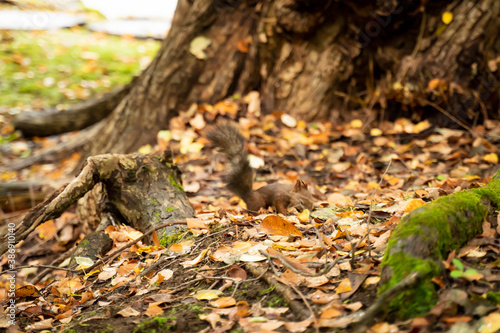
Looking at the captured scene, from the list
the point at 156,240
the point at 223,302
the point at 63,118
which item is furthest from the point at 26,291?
the point at 63,118

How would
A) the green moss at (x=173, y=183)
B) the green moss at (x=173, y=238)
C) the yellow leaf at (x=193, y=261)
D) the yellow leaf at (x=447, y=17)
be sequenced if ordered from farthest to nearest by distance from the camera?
the yellow leaf at (x=447, y=17) < the green moss at (x=173, y=183) < the green moss at (x=173, y=238) < the yellow leaf at (x=193, y=261)

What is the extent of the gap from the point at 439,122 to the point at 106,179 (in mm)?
3798

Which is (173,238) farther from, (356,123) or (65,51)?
(65,51)

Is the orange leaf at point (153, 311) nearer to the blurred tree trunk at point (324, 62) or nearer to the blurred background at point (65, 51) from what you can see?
the blurred tree trunk at point (324, 62)

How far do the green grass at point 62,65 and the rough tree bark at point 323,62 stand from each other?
13.4 ft

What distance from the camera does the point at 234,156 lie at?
3711 millimetres

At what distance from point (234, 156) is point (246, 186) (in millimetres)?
312

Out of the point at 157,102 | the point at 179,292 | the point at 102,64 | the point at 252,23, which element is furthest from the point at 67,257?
the point at 102,64

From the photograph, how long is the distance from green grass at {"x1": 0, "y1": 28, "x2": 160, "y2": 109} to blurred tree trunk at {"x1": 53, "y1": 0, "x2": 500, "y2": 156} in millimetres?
4053

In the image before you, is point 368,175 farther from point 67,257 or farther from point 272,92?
point 67,257

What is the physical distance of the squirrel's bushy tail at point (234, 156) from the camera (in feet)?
11.6

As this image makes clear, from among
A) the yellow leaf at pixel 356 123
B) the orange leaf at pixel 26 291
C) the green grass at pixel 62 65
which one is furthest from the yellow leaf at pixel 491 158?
the green grass at pixel 62 65

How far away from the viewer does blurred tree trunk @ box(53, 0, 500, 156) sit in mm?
4812

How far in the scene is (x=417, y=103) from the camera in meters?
5.00
